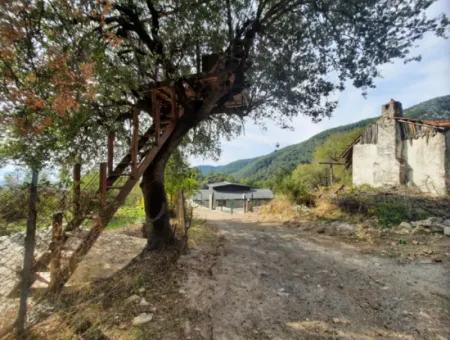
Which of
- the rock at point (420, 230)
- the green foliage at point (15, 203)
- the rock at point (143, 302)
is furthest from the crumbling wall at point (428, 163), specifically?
the green foliage at point (15, 203)

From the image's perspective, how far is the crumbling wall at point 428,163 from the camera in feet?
38.0

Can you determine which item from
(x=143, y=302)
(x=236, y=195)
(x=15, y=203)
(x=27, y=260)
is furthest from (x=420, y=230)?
(x=236, y=195)

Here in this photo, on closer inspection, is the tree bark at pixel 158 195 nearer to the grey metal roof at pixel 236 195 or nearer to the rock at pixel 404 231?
the rock at pixel 404 231

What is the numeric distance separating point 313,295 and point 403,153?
1286cm

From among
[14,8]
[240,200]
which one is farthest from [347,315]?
[240,200]

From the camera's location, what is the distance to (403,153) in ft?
44.8

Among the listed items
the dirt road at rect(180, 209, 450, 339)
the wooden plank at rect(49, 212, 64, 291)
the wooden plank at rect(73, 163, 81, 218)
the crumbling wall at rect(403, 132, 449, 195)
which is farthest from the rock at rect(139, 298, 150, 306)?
the crumbling wall at rect(403, 132, 449, 195)

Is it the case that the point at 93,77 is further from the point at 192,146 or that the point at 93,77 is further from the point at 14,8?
the point at 192,146

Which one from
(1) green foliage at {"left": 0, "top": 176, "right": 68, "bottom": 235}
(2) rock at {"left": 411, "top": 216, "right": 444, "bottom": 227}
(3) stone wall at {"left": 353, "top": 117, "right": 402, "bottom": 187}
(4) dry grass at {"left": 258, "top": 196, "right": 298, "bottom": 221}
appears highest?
(3) stone wall at {"left": 353, "top": 117, "right": 402, "bottom": 187}

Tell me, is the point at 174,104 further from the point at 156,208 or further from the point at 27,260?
the point at 27,260

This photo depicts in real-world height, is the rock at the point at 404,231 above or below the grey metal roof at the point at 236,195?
above

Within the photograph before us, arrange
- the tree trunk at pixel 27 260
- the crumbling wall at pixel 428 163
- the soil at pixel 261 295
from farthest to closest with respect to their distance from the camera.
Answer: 1. the crumbling wall at pixel 428 163
2. the soil at pixel 261 295
3. the tree trunk at pixel 27 260

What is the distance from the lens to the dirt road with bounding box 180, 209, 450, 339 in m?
2.92

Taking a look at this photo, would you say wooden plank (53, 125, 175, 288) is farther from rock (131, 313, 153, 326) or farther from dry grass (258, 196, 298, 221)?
dry grass (258, 196, 298, 221)
